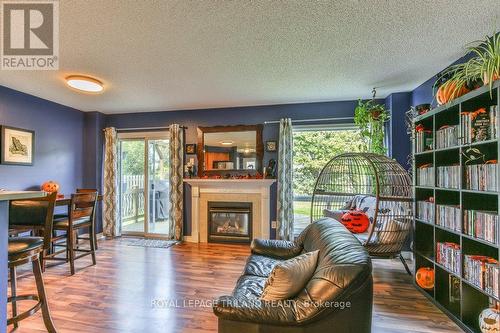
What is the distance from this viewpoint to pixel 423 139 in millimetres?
2838

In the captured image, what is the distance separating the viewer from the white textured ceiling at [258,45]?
197cm

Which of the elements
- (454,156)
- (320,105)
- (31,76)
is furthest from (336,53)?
(31,76)

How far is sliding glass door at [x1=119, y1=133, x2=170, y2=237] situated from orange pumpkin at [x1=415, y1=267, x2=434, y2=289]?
4.24 meters

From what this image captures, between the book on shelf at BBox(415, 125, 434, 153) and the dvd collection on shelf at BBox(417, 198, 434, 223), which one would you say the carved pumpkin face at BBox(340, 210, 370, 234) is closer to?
the dvd collection on shelf at BBox(417, 198, 434, 223)

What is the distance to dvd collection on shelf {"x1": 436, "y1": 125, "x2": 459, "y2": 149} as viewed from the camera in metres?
2.32

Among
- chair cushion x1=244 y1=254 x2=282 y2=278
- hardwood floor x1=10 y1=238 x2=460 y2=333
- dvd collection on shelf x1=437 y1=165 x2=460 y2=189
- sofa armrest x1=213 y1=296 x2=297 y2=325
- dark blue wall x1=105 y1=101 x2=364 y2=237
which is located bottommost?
hardwood floor x1=10 y1=238 x2=460 y2=333

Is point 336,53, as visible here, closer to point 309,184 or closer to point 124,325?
point 309,184

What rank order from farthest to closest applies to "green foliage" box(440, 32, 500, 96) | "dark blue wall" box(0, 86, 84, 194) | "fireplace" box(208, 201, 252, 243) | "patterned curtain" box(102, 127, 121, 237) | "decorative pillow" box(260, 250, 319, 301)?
"patterned curtain" box(102, 127, 121, 237), "fireplace" box(208, 201, 252, 243), "dark blue wall" box(0, 86, 84, 194), "green foliage" box(440, 32, 500, 96), "decorative pillow" box(260, 250, 319, 301)

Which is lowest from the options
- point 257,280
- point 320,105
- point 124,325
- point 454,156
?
point 124,325

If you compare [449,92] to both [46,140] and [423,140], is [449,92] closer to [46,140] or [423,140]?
[423,140]

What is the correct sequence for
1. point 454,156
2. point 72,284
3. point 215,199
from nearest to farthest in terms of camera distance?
point 454,156 < point 72,284 < point 215,199

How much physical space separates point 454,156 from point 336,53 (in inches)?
62.3

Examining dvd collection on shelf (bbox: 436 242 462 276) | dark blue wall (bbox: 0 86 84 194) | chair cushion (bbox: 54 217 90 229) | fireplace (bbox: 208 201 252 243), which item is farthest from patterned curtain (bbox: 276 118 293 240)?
dark blue wall (bbox: 0 86 84 194)

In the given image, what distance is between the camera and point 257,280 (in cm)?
205
